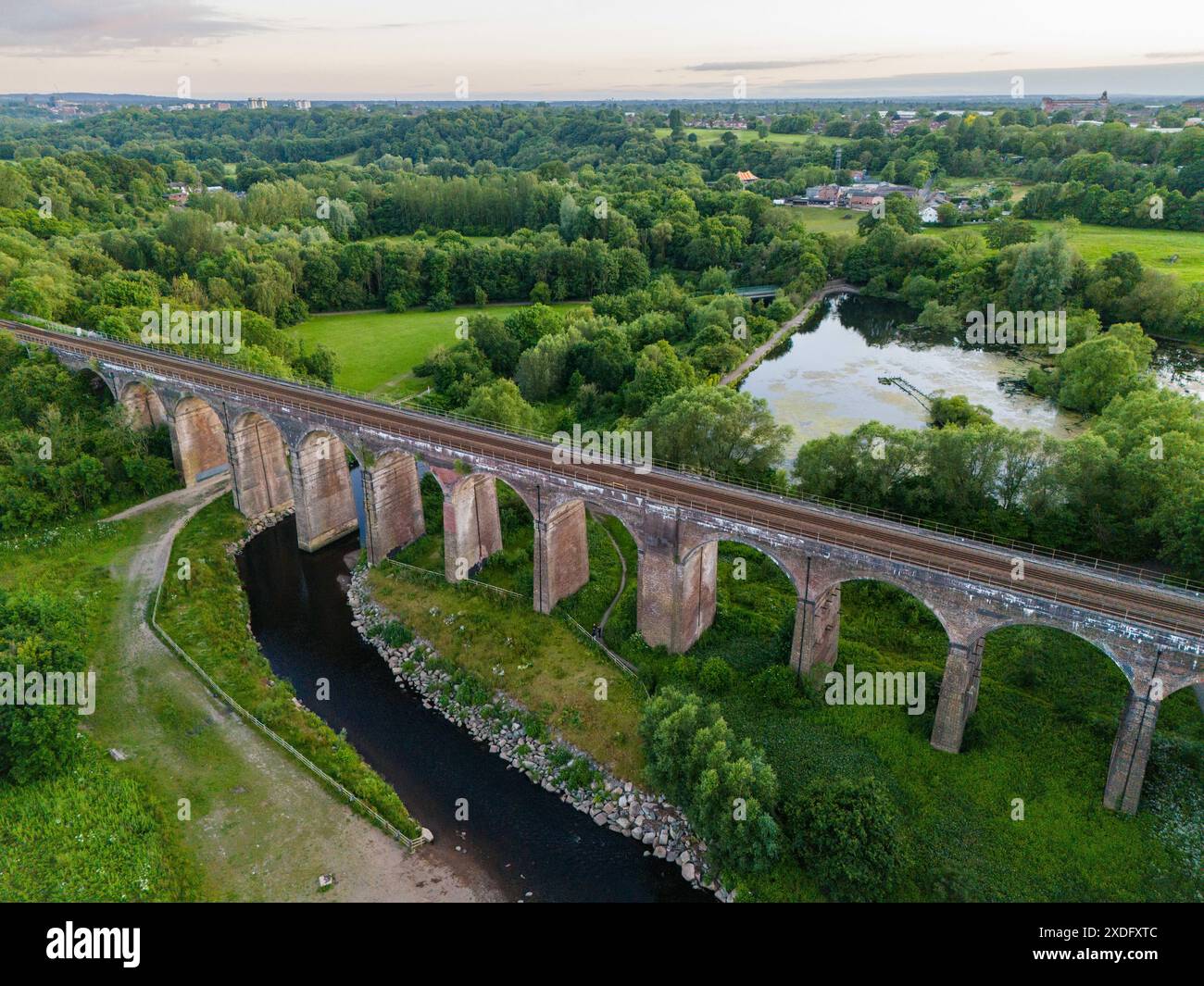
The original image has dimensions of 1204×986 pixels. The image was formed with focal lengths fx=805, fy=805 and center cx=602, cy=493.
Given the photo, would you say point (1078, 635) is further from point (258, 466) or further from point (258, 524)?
point (258, 466)

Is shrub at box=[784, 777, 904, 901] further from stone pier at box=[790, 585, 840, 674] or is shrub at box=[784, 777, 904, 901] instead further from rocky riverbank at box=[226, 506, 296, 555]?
rocky riverbank at box=[226, 506, 296, 555]

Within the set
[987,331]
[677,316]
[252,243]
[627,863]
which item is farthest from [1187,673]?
[252,243]

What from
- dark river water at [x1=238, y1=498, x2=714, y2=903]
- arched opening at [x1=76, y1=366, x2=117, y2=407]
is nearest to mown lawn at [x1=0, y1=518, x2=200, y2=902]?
dark river water at [x1=238, y1=498, x2=714, y2=903]

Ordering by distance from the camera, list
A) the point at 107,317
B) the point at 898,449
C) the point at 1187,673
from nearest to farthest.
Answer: the point at 1187,673
the point at 898,449
the point at 107,317

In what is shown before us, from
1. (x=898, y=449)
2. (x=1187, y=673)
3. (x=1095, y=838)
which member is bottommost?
(x=1095, y=838)

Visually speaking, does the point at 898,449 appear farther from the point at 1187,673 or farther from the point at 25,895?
the point at 25,895

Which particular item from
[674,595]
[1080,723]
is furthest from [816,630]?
[1080,723]
